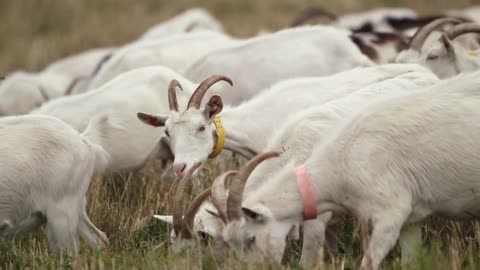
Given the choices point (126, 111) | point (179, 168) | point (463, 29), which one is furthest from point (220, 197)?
point (463, 29)

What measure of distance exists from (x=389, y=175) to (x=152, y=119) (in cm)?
273

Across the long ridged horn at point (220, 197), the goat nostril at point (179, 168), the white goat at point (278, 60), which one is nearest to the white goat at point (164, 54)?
the white goat at point (278, 60)

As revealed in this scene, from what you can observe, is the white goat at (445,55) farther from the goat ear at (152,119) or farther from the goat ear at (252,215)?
the goat ear at (252,215)

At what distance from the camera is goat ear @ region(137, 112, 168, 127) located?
914cm

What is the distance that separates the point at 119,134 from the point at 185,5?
51.5 ft

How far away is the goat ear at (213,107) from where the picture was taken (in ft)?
29.1

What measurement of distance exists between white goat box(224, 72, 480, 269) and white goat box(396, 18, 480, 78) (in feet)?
11.1

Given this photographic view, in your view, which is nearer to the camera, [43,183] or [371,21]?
[43,183]

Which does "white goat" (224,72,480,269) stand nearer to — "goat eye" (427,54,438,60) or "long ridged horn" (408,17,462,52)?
"goat eye" (427,54,438,60)

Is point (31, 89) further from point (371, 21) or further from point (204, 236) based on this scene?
point (204, 236)

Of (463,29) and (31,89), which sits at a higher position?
(463,29)

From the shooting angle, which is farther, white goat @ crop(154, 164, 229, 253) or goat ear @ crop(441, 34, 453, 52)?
goat ear @ crop(441, 34, 453, 52)

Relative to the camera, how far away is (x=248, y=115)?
943 centimetres

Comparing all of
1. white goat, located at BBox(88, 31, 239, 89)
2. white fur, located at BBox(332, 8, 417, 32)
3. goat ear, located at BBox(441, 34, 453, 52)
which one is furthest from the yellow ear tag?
white fur, located at BBox(332, 8, 417, 32)
